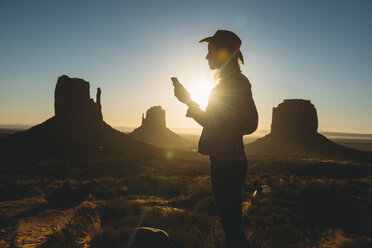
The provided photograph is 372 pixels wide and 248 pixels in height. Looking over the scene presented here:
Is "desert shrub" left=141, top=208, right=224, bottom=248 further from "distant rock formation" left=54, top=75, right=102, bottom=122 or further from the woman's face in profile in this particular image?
"distant rock formation" left=54, top=75, right=102, bottom=122

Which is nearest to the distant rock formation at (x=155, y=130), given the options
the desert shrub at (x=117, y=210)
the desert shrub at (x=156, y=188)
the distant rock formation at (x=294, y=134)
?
the distant rock formation at (x=294, y=134)

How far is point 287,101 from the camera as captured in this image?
85625mm

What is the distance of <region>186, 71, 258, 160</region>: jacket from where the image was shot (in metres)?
1.71

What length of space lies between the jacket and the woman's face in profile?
0.17 metres

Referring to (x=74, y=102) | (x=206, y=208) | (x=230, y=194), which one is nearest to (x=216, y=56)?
(x=230, y=194)

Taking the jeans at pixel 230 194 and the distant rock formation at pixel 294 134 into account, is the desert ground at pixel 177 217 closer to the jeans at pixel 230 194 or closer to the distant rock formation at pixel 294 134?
the jeans at pixel 230 194

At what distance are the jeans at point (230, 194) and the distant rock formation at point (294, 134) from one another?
261 feet

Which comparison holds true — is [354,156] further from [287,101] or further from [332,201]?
[332,201]

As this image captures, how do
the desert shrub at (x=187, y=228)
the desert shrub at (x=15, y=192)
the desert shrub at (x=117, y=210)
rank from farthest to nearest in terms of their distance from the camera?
the desert shrub at (x=15, y=192) < the desert shrub at (x=117, y=210) < the desert shrub at (x=187, y=228)

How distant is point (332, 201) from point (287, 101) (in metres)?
81.7

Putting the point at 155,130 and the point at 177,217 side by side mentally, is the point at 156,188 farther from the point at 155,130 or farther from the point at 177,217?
the point at 155,130

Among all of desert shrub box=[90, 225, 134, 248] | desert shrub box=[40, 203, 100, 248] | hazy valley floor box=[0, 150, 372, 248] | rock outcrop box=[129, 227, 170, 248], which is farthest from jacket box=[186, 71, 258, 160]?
desert shrub box=[40, 203, 100, 248]

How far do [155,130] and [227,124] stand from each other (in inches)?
5320

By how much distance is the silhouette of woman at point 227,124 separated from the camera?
172cm
